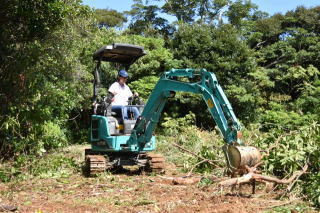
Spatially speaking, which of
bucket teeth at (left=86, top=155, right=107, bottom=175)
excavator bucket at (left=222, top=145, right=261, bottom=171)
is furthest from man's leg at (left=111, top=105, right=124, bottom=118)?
excavator bucket at (left=222, top=145, right=261, bottom=171)

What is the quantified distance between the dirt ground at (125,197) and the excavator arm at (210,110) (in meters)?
0.61

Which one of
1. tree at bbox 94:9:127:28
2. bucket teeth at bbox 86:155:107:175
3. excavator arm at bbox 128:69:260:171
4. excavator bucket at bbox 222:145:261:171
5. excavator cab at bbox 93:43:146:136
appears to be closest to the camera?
excavator bucket at bbox 222:145:261:171

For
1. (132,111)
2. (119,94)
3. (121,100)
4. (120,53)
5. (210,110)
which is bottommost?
(210,110)

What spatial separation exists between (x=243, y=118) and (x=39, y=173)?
10.8 metres

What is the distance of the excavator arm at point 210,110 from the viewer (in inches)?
240

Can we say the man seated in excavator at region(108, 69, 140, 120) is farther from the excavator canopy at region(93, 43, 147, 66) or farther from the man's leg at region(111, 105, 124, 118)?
the excavator canopy at region(93, 43, 147, 66)

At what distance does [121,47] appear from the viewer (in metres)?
9.16

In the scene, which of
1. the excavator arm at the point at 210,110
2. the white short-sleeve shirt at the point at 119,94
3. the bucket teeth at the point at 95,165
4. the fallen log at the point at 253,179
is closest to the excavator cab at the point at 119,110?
the white short-sleeve shirt at the point at 119,94

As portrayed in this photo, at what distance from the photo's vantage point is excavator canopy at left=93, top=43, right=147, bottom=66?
29.9 ft

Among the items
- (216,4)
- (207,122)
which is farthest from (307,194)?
(216,4)

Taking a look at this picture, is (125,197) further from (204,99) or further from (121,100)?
(121,100)

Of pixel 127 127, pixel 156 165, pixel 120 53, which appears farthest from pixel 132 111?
pixel 120 53

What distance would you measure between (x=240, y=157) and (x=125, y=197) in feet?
6.18

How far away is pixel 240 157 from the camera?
5.91 m
